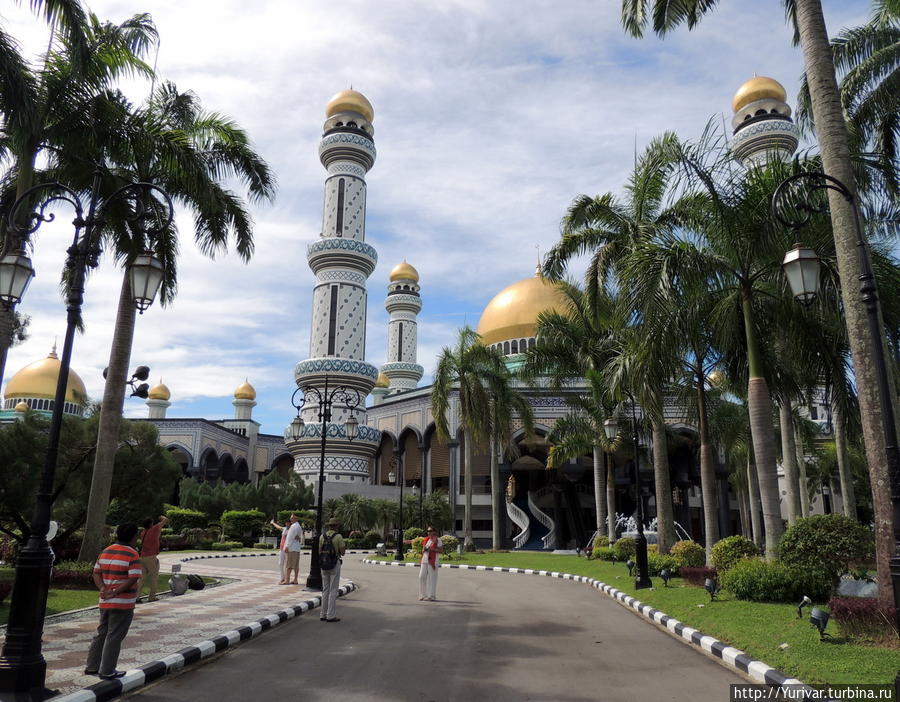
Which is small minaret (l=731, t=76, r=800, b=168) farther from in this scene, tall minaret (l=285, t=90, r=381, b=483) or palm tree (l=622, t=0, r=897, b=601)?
palm tree (l=622, t=0, r=897, b=601)

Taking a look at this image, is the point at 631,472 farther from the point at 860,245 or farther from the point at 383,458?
the point at 860,245

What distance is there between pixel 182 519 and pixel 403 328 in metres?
31.4

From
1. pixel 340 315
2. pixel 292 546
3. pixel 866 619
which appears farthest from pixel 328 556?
pixel 340 315

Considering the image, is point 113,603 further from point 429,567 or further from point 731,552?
point 731,552

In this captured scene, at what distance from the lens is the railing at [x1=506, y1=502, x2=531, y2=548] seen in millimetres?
39375

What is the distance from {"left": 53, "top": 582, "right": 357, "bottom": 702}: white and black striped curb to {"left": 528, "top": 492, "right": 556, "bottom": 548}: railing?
96.6 ft

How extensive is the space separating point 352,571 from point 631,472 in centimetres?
2540

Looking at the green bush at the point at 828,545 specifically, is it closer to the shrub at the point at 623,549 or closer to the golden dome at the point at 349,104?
the shrub at the point at 623,549

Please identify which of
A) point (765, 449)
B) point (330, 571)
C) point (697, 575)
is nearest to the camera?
point (330, 571)

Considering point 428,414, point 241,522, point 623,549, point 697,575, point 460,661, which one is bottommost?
point 460,661

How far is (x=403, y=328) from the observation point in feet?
211

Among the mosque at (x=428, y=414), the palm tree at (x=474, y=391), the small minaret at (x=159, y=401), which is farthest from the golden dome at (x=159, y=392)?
the palm tree at (x=474, y=391)

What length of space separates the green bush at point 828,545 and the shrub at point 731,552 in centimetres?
255

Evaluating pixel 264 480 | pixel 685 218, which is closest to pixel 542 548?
pixel 264 480
